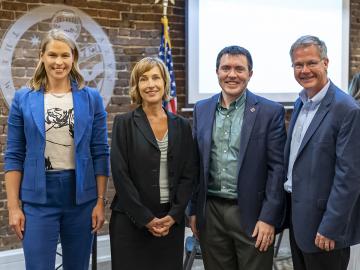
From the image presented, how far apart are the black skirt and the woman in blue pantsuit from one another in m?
0.14

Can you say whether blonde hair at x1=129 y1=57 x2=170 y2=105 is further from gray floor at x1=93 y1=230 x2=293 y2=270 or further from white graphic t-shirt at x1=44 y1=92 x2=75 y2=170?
gray floor at x1=93 y1=230 x2=293 y2=270

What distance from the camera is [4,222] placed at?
360 cm

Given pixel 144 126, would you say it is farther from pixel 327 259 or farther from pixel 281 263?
pixel 281 263

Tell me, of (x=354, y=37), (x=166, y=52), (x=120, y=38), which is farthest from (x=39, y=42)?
(x=354, y=37)

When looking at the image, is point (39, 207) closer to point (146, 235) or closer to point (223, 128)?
point (146, 235)

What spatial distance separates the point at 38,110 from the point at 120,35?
2.07m

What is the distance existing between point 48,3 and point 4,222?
68.4 inches

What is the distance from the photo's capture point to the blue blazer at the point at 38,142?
77.5 inches

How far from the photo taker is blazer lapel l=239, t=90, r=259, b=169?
1997 millimetres

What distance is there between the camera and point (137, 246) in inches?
80.5

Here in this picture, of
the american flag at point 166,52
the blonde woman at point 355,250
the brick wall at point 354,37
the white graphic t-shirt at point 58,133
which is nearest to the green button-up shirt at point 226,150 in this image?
the white graphic t-shirt at point 58,133

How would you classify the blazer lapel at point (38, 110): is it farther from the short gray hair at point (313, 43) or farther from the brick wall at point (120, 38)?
the brick wall at point (120, 38)

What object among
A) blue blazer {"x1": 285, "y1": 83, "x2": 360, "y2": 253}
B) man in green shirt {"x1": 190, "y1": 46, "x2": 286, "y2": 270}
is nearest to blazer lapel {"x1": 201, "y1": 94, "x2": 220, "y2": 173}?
man in green shirt {"x1": 190, "y1": 46, "x2": 286, "y2": 270}

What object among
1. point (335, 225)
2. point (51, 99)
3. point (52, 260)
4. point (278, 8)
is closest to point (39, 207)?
point (52, 260)
